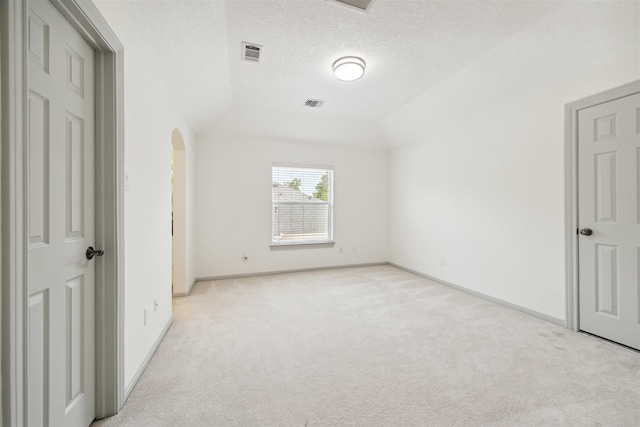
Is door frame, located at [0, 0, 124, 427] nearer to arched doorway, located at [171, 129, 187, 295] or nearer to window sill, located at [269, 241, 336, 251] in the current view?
arched doorway, located at [171, 129, 187, 295]

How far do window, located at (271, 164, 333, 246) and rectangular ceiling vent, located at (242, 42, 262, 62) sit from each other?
7.46 ft

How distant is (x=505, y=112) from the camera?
3350 millimetres

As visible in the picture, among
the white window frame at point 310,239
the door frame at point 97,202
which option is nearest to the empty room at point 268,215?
the door frame at point 97,202

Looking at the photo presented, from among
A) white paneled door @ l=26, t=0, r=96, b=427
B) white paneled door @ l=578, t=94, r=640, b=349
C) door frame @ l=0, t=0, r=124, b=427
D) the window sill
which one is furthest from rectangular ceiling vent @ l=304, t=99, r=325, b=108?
white paneled door @ l=578, t=94, r=640, b=349

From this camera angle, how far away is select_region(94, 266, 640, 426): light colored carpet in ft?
5.18

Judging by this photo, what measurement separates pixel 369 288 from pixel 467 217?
1.73 meters

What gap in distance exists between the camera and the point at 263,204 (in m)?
4.89

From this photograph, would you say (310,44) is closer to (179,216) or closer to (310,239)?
(179,216)

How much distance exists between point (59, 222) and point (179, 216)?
8.16 ft

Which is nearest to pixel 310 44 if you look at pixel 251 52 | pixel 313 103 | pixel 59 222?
pixel 251 52

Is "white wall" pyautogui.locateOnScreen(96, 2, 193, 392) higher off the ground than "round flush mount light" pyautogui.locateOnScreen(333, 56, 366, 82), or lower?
lower

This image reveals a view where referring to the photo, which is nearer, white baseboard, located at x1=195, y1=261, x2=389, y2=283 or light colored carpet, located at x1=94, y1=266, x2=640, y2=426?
light colored carpet, located at x1=94, y1=266, x2=640, y2=426

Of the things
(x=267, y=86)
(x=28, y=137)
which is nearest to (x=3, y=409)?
(x=28, y=137)

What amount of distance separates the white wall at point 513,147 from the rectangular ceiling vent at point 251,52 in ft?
7.46
